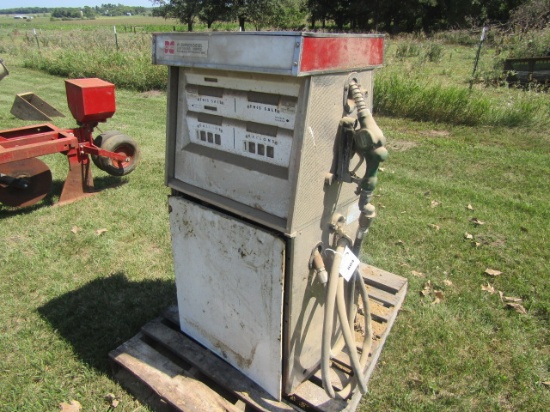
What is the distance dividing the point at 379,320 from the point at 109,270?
2308mm

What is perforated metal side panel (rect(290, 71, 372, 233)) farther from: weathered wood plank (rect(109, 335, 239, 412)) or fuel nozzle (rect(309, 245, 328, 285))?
weathered wood plank (rect(109, 335, 239, 412))

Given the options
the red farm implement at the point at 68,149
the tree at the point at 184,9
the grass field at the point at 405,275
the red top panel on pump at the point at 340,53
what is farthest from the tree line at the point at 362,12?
the red top panel on pump at the point at 340,53

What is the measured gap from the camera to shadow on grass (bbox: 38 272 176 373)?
9.16ft

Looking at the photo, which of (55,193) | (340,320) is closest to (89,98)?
(55,193)

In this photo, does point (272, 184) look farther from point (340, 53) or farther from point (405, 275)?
point (405, 275)

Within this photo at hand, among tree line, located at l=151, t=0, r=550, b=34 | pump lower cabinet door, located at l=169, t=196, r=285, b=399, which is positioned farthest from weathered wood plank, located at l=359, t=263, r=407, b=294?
tree line, located at l=151, t=0, r=550, b=34

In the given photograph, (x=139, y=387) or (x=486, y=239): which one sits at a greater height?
(x=486, y=239)

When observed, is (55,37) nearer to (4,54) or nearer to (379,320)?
(4,54)

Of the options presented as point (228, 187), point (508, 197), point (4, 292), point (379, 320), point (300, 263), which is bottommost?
point (4, 292)

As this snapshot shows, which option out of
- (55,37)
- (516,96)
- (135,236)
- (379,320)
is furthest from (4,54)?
(379,320)

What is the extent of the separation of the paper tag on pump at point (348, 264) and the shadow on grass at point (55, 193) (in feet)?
13.1

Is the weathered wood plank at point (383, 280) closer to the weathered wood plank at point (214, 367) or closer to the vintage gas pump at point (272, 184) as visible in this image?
the vintage gas pump at point (272, 184)

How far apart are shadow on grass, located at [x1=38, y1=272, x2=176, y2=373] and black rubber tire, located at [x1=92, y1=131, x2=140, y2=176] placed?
76.8 inches

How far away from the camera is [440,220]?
443cm
